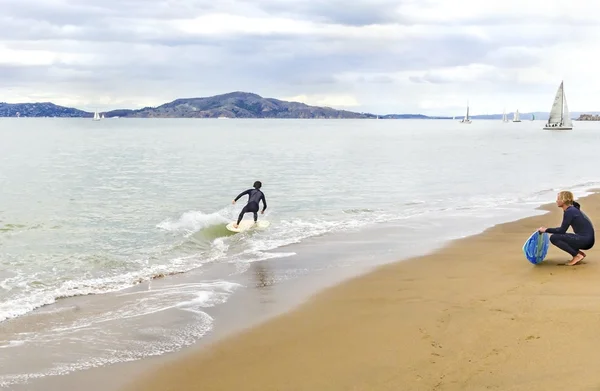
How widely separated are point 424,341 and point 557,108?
13963 cm

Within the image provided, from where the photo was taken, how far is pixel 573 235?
11.1 meters

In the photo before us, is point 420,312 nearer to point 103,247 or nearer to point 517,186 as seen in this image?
point 103,247

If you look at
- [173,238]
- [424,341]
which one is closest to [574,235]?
[424,341]

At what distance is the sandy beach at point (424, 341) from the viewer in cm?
636

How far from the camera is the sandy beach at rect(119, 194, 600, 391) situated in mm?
6363

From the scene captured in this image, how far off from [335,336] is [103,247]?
10.1 meters

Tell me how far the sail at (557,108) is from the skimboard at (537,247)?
392 feet

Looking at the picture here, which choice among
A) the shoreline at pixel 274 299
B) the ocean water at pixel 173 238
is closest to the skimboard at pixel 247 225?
the ocean water at pixel 173 238

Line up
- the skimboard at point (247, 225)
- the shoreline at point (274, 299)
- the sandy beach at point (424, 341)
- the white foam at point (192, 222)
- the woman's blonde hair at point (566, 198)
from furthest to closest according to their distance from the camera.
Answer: the white foam at point (192, 222) < the skimboard at point (247, 225) < the woman's blonde hair at point (566, 198) < the shoreline at point (274, 299) < the sandy beach at point (424, 341)

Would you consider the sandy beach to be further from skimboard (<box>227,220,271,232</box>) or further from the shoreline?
skimboard (<box>227,220,271,232</box>)

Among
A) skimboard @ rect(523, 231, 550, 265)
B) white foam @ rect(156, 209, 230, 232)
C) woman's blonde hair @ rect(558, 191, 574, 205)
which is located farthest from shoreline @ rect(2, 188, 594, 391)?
white foam @ rect(156, 209, 230, 232)

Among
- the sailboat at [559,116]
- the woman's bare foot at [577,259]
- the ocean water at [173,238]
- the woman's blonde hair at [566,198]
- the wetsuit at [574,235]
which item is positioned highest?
the sailboat at [559,116]

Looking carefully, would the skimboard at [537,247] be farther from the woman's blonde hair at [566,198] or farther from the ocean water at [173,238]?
the ocean water at [173,238]

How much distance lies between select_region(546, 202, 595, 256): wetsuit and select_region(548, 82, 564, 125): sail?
391ft
